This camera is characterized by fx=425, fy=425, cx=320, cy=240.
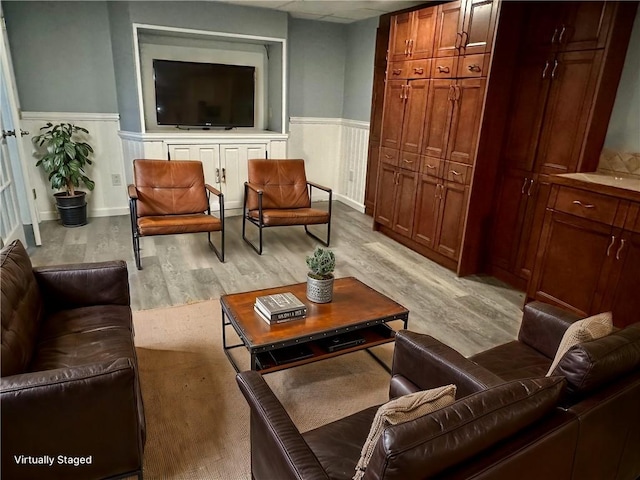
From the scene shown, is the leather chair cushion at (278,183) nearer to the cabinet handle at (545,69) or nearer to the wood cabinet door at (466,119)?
the wood cabinet door at (466,119)

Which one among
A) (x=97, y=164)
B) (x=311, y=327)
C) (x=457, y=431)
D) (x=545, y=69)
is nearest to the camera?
(x=457, y=431)

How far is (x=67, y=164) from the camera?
13.7 ft

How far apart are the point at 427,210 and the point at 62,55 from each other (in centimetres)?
389

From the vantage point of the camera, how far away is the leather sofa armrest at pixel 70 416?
1.21m

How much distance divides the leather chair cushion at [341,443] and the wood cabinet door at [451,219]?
2396 mm

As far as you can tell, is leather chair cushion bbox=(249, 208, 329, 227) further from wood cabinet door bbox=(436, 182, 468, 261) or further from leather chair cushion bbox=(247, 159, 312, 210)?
wood cabinet door bbox=(436, 182, 468, 261)

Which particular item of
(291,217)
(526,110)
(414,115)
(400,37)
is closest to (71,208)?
(291,217)

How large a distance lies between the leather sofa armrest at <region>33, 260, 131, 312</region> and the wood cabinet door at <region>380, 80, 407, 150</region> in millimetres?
2905

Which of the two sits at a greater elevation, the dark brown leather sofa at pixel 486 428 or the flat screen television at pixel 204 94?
the flat screen television at pixel 204 94

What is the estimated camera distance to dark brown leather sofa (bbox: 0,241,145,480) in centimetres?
122

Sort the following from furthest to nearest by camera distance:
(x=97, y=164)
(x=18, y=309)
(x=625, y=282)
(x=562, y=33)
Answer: (x=97, y=164)
(x=562, y=33)
(x=625, y=282)
(x=18, y=309)

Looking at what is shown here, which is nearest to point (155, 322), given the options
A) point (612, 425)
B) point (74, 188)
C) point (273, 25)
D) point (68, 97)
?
point (612, 425)

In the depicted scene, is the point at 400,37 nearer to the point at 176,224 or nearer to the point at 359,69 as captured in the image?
the point at 359,69

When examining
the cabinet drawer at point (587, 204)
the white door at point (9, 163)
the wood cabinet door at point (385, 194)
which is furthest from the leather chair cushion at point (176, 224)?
the cabinet drawer at point (587, 204)
